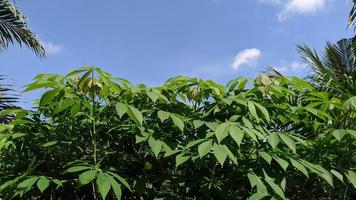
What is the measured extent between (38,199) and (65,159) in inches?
7.0

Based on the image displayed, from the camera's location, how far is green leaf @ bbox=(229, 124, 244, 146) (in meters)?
1.52

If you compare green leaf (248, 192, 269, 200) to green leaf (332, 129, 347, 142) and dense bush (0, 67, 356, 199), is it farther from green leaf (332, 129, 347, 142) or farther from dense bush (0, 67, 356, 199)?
green leaf (332, 129, 347, 142)

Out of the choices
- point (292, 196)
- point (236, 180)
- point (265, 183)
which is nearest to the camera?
point (265, 183)

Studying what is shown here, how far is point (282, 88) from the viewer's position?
1.88m

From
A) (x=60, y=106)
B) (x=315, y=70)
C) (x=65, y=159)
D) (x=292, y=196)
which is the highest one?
(x=315, y=70)

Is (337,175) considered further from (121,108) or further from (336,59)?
(336,59)

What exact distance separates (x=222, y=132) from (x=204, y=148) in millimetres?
76

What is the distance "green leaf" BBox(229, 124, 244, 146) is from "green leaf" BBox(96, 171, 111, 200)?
40 centimetres

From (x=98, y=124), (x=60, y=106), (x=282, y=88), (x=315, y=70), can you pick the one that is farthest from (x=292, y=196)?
(x=315, y=70)

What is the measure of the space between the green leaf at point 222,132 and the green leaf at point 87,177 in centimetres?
40

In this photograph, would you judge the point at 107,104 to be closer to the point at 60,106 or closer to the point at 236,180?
the point at 60,106

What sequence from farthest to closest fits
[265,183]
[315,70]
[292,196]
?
[315,70], [292,196], [265,183]

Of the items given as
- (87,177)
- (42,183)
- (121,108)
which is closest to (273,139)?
(121,108)

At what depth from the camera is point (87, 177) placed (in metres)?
1.52
